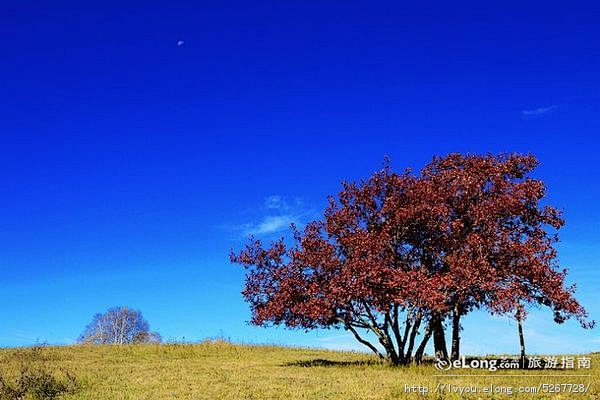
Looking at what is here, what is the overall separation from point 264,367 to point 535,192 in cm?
1652

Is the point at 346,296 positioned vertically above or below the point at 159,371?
above

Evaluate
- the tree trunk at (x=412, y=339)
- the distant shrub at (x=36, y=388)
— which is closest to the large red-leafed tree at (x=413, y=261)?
the tree trunk at (x=412, y=339)

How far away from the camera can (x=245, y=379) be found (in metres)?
22.6

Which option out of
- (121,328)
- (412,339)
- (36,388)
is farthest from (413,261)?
(121,328)

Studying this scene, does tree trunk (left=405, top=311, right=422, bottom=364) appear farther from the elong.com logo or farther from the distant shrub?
the distant shrub

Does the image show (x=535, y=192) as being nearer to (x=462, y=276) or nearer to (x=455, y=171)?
(x=455, y=171)

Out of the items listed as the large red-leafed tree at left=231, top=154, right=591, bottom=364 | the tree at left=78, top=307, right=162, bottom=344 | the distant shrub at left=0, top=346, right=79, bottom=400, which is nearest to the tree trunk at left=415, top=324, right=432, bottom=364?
the large red-leafed tree at left=231, top=154, right=591, bottom=364

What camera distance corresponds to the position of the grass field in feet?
61.2

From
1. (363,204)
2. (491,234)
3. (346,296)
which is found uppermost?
(363,204)

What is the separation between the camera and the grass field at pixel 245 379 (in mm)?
18641

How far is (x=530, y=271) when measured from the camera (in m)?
26.7

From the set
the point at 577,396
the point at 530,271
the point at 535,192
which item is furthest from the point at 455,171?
the point at 577,396

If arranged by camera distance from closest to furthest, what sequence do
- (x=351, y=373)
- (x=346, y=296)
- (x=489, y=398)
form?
(x=489, y=398) < (x=351, y=373) < (x=346, y=296)

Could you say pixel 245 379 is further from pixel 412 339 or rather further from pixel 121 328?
pixel 121 328
